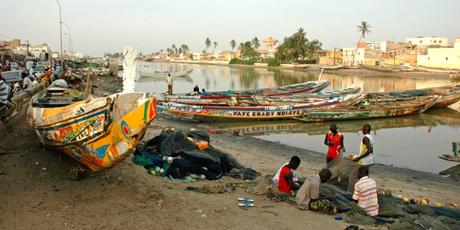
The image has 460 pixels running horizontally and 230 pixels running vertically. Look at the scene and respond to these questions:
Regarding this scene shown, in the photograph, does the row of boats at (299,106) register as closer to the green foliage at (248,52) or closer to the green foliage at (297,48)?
the green foliage at (297,48)

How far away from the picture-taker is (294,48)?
9719 centimetres

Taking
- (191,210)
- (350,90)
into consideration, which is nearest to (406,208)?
(191,210)

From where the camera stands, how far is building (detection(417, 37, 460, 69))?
198 ft

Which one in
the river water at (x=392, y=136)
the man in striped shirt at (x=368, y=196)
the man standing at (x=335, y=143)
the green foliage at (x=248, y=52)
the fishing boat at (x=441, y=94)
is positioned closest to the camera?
the man in striped shirt at (x=368, y=196)

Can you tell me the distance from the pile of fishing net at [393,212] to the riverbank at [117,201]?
0.30 metres

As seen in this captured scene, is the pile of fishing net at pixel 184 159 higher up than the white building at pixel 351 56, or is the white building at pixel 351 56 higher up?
the white building at pixel 351 56

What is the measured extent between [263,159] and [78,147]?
18.7 ft

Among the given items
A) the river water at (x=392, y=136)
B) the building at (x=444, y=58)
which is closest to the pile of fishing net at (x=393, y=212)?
the river water at (x=392, y=136)

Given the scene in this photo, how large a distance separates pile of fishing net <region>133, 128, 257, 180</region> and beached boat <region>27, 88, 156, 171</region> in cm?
142

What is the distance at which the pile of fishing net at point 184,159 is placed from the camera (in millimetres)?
7590

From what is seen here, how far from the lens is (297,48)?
9631cm

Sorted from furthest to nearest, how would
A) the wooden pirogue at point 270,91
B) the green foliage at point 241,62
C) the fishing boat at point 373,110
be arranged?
the green foliage at point 241,62, the wooden pirogue at point 270,91, the fishing boat at point 373,110

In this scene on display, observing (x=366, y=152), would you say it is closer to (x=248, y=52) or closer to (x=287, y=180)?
(x=287, y=180)

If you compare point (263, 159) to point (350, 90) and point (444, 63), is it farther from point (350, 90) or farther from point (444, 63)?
point (444, 63)
